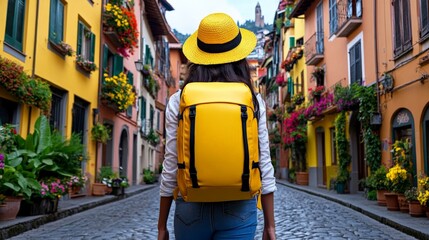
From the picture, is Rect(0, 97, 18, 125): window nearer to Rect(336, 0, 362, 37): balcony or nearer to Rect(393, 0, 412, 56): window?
Rect(393, 0, 412, 56): window

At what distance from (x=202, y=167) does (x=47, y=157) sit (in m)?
8.48

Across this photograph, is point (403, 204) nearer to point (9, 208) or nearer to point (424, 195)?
point (424, 195)

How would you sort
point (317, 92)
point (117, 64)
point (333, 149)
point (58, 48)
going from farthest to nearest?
point (317, 92), point (333, 149), point (117, 64), point (58, 48)

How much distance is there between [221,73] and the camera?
7.70 feet

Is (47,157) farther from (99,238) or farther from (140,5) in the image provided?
(140,5)

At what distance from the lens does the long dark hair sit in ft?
7.64

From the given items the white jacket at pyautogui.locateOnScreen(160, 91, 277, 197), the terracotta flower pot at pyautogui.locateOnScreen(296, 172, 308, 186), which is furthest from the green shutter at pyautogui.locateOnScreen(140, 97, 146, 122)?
the white jacket at pyautogui.locateOnScreen(160, 91, 277, 197)

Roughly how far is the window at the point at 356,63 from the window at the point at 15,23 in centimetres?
1141

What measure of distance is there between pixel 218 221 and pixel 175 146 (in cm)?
39

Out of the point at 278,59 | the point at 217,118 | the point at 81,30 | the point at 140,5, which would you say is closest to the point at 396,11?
the point at 81,30

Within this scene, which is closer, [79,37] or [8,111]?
[8,111]

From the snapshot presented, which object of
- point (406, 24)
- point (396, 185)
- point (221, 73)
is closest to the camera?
point (221, 73)

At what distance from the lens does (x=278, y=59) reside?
39.4 metres

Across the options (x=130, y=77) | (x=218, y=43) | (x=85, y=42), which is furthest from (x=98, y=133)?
(x=218, y=43)
